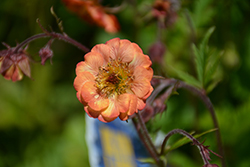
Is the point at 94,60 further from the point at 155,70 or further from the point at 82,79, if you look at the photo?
the point at 155,70

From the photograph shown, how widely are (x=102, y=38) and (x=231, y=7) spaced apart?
0.76 meters

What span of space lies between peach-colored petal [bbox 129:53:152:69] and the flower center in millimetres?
43

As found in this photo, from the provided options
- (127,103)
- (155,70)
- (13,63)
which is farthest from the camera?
(155,70)

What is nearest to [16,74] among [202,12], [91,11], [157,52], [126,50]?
[126,50]

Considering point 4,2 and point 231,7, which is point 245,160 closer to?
point 231,7

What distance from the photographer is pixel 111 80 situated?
2.64 feet

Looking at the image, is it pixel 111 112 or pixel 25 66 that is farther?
pixel 25 66

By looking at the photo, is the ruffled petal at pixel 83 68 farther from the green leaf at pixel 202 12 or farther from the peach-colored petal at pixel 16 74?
the green leaf at pixel 202 12

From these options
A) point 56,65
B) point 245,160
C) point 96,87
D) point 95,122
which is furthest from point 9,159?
point 245,160

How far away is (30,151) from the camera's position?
1.57m

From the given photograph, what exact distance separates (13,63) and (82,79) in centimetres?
23

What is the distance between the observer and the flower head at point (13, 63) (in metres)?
0.80

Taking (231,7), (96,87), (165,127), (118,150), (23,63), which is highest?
(23,63)

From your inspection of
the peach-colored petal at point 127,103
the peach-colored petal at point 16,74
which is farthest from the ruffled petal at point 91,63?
the peach-colored petal at point 16,74
